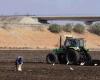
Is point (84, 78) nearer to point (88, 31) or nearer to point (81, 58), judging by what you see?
point (81, 58)

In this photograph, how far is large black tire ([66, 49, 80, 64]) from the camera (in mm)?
37319

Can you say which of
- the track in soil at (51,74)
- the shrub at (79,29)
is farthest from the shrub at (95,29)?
the track in soil at (51,74)

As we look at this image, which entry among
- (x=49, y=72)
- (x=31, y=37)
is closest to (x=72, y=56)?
(x=49, y=72)

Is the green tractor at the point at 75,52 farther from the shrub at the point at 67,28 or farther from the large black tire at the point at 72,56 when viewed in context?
the shrub at the point at 67,28

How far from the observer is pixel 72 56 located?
37.9 m

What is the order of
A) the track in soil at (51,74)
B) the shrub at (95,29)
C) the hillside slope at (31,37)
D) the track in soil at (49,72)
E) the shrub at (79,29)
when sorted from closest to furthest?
the track in soil at (51,74), the track in soil at (49,72), the hillside slope at (31,37), the shrub at (79,29), the shrub at (95,29)

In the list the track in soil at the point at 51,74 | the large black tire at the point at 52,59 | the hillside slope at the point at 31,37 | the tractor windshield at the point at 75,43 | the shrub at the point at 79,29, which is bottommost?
the hillside slope at the point at 31,37

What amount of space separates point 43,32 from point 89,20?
39155mm

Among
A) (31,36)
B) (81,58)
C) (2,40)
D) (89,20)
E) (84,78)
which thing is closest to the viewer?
(84,78)

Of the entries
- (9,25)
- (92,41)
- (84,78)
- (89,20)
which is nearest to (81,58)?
(84,78)

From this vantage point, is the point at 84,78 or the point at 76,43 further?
the point at 76,43

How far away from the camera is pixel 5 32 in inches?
4377

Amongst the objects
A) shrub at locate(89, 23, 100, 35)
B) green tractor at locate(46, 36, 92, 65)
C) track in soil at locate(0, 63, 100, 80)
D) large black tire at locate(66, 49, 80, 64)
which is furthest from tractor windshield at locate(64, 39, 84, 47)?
shrub at locate(89, 23, 100, 35)

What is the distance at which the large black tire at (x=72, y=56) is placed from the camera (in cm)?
3732
